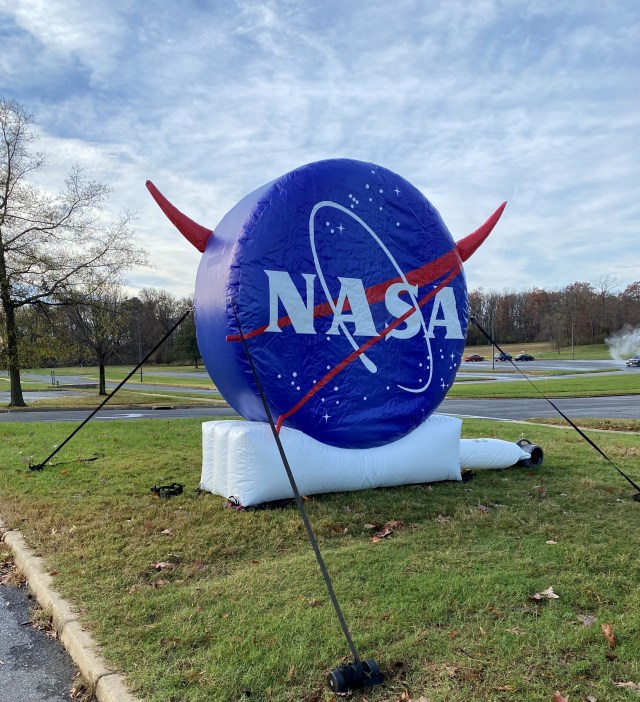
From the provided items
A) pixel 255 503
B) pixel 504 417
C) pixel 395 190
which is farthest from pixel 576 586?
pixel 504 417

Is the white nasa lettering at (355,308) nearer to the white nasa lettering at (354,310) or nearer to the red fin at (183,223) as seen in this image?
the white nasa lettering at (354,310)

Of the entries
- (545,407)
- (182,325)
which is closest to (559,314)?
(182,325)

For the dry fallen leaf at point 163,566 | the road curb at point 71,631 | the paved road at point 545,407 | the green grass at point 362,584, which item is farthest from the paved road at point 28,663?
the paved road at point 545,407

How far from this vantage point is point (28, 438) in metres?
11.8

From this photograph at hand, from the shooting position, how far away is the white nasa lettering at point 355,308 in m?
6.41

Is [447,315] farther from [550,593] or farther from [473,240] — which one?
[550,593]

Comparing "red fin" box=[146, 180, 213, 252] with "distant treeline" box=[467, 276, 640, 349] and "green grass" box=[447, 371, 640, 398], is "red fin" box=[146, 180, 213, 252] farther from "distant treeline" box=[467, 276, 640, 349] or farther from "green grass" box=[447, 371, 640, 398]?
"distant treeline" box=[467, 276, 640, 349]

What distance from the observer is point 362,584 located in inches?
163

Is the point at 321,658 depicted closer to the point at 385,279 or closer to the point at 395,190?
the point at 385,279

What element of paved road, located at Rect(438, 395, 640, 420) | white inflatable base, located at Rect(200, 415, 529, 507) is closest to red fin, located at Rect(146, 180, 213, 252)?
white inflatable base, located at Rect(200, 415, 529, 507)

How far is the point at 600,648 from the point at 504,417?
1454 centimetres

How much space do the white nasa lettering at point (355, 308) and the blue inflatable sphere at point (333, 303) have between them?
0.01 meters

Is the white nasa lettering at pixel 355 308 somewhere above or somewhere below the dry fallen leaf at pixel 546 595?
above

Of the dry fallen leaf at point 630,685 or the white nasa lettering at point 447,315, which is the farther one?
the white nasa lettering at point 447,315
